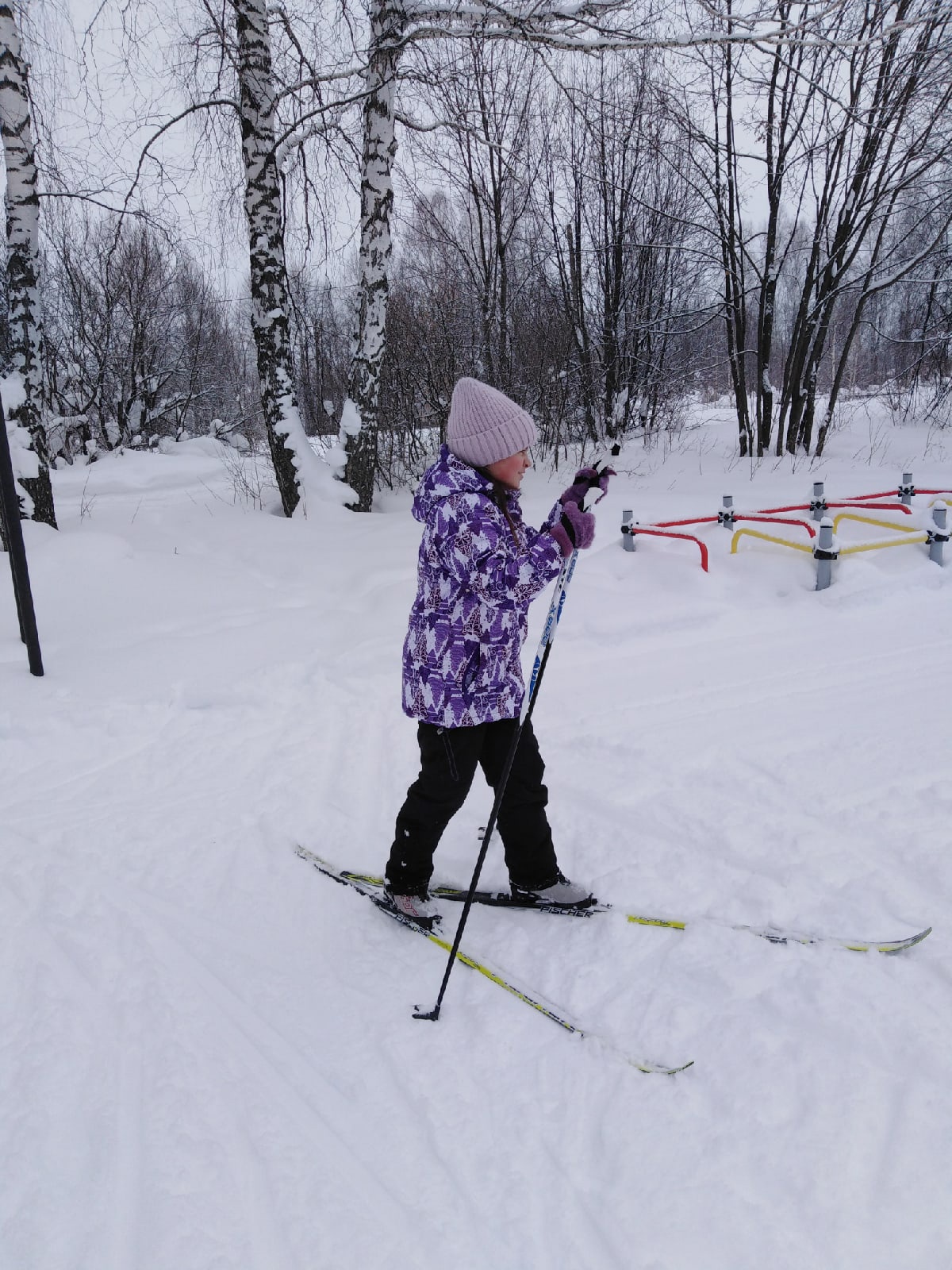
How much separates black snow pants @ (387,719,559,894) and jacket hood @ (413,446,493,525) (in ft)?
2.33

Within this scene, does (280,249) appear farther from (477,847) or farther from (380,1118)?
(380,1118)

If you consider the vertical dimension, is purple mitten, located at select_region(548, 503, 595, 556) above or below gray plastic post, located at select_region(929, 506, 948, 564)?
above

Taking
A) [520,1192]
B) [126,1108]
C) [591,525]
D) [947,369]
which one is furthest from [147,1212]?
[947,369]

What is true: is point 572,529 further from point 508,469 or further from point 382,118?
point 382,118

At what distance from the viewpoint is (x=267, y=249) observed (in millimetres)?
7434

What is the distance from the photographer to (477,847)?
308 cm

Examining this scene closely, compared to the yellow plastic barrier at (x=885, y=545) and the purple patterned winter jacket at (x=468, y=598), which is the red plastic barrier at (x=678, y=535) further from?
the purple patterned winter jacket at (x=468, y=598)

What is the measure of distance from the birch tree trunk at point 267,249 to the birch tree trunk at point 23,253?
1842 millimetres

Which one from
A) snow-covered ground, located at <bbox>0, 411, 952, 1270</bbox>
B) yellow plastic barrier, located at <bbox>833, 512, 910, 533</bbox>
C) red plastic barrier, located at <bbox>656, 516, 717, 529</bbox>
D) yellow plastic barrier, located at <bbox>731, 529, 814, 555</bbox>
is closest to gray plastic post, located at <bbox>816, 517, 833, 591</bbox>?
yellow plastic barrier, located at <bbox>731, 529, 814, 555</bbox>

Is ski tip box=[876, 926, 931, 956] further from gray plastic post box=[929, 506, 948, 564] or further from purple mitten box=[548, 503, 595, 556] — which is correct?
gray plastic post box=[929, 506, 948, 564]

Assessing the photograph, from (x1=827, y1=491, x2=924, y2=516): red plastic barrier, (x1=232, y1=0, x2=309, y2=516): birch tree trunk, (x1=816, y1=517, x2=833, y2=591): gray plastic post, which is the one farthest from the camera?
(x1=232, y1=0, x2=309, y2=516): birch tree trunk

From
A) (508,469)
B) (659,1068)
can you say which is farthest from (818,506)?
(659,1068)

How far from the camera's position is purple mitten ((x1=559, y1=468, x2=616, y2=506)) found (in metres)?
2.46

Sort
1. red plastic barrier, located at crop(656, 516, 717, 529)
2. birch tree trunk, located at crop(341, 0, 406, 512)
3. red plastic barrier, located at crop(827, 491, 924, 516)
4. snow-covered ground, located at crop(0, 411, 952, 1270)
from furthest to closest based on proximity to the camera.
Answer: birch tree trunk, located at crop(341, 0, 406, 512), red plastic barrier, located at crop(656, 516, 717, 529), red plastic barrier, located at crop(827, 491, 924, 516), snow-covered ground, located at crop(0, 411, 952, 1270)
